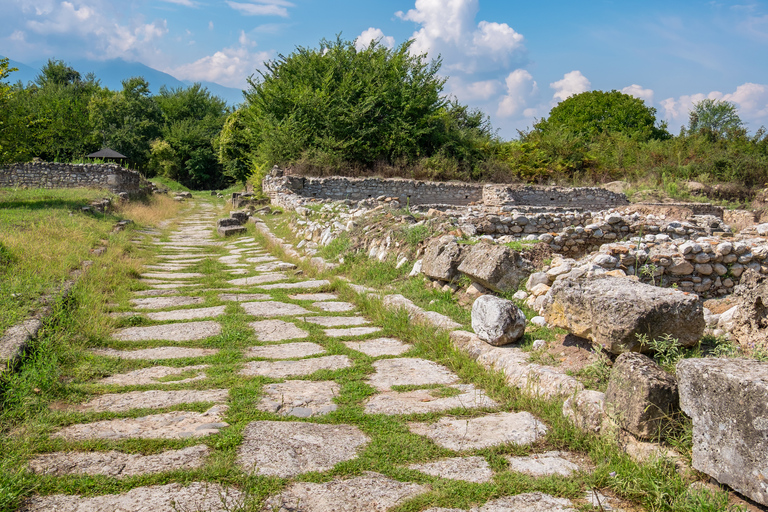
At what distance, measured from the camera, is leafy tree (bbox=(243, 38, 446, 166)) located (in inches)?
798

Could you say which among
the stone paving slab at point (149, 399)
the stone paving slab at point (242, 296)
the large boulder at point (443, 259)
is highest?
the large boulder at point (443, 259)

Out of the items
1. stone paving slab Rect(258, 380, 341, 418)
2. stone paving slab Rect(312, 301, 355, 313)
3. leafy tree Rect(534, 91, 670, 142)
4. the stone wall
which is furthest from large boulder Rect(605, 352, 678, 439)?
leafy tree Rect(534, 91, 670, 142)

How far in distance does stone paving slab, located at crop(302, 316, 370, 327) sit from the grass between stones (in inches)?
6.4

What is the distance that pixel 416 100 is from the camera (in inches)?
834

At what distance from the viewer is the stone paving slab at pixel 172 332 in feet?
14.9

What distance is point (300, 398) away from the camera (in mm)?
3234

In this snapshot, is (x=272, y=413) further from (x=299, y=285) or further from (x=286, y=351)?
(x=299, y=285)

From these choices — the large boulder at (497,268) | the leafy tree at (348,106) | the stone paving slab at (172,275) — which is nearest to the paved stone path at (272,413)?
the large boulder at (497,268)

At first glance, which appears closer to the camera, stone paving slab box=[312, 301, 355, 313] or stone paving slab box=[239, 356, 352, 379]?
stone paving slab box=[239, 356, 352, 379]

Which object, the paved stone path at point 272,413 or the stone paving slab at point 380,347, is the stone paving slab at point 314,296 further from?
the stone paving slab at point 380,347

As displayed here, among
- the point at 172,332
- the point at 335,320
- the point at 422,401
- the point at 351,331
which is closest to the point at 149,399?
the point at 172,332

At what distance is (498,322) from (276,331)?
2.23 metres

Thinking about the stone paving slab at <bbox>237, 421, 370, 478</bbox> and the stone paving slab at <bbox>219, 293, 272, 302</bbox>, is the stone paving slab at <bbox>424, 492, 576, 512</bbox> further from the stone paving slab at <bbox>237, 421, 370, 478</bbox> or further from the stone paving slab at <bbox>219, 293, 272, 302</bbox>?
the stone paving slab at <bbox>219, 293, 272, 302</bbox>

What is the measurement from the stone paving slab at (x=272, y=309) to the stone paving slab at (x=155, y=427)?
98.9 inches
